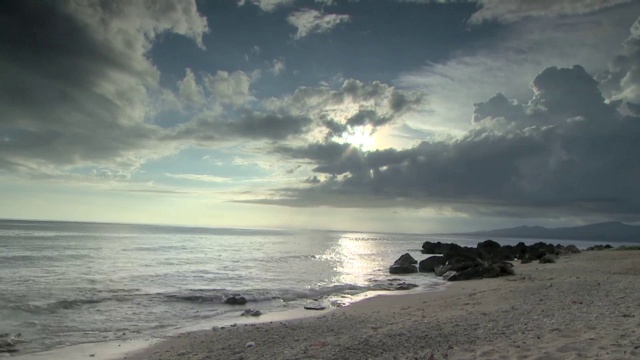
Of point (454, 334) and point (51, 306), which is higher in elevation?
point (454, 334)

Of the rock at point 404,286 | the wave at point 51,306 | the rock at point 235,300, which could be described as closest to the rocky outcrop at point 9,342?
the wave at point 51,306

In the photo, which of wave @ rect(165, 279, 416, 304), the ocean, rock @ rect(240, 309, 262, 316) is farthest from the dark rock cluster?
rock @ rect(240, 309, 262, 316)

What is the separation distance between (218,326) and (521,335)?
10455 mm

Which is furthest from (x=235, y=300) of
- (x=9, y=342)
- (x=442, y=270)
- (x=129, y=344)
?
(x=442, y=270)

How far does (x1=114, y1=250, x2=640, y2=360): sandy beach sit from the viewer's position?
745 centimetres

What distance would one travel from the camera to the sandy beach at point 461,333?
745 centimetres

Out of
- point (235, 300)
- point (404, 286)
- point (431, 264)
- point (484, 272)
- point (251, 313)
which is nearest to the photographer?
point (251, 313)

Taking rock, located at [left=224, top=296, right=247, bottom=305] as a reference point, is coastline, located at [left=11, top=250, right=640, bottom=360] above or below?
above

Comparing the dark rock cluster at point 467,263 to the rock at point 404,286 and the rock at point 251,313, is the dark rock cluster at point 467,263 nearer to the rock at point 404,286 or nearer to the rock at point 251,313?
the rock at point 404,286

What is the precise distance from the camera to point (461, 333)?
9164 mm

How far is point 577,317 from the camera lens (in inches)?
381

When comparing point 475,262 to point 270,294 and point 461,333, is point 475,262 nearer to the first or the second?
point 270,294

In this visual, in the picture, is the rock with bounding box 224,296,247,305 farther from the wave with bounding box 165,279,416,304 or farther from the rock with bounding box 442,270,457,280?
the rock with bounding box 442,270,457,280

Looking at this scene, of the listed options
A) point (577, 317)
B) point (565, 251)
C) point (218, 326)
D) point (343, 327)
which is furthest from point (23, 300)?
point (565, 251)
